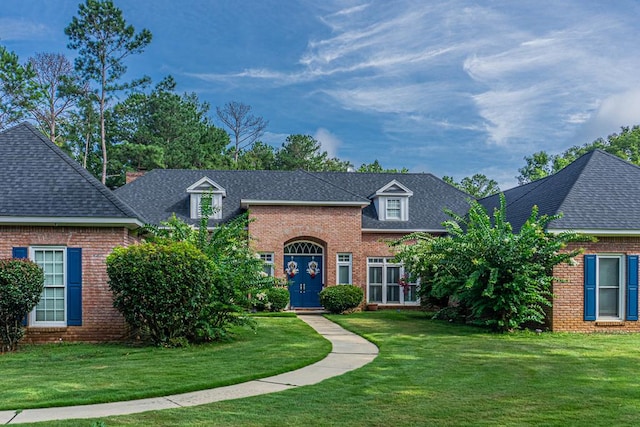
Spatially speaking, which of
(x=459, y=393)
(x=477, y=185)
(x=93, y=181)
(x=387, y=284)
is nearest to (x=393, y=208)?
(x=387, y=284)

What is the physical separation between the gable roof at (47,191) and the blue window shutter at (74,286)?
0.80 m

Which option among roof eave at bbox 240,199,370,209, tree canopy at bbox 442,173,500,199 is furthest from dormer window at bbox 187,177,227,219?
tree canopy at bbox 442,173,500,199

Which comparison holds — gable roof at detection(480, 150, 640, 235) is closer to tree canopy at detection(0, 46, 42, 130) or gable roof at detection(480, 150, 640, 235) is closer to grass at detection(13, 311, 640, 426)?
grass at detection(13, 311, 640, 426)

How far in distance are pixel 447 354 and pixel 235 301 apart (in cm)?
488

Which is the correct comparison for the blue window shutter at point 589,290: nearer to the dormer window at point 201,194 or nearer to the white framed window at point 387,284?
the white framed window at point 387,284

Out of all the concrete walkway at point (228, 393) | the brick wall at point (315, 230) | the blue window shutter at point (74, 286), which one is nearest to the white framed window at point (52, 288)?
the blue window shutter at point (74, 286)

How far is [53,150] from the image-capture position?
50.1 ft

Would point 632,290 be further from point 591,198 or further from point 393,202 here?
point 393,202

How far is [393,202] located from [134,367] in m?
17.2

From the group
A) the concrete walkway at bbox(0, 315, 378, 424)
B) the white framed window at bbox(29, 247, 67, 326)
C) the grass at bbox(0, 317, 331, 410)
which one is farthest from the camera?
the white framed window at bbox(29, 247, 67, 326)

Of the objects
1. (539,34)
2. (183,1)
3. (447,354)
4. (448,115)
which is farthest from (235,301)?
(448,115)

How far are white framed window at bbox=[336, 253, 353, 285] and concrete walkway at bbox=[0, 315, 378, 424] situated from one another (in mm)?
10984

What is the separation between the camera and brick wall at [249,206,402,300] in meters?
23.2

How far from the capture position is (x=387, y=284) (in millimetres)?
24547
